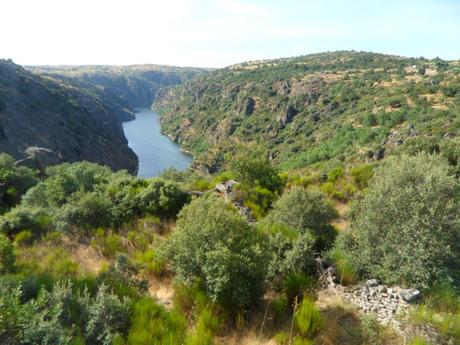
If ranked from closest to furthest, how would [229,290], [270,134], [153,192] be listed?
[229,290]
[153,192]
[270,134]

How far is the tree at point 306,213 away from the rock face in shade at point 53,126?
62056 millimetres

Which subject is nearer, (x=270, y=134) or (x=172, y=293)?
(x=172, y=293)

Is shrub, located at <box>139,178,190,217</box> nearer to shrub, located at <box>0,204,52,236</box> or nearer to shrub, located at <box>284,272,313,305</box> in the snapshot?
shrub, located at <box>0,204,52,236</box>

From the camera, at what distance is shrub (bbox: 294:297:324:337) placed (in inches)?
155

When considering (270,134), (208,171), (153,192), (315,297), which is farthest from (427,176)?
(270,134)

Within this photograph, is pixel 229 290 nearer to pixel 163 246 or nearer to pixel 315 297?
pixel 315 297

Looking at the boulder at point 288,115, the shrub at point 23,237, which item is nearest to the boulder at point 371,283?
the shrub at point 23,237

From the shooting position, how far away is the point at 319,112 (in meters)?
83.6

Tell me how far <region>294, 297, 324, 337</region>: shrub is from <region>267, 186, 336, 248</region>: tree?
3.47 metres

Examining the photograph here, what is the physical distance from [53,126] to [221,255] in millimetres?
81668

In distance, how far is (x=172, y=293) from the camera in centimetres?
545

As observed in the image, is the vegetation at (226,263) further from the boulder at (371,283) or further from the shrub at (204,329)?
the boulder at (371,283)

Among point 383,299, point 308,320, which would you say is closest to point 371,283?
point 383,299

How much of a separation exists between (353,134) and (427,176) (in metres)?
60.3
